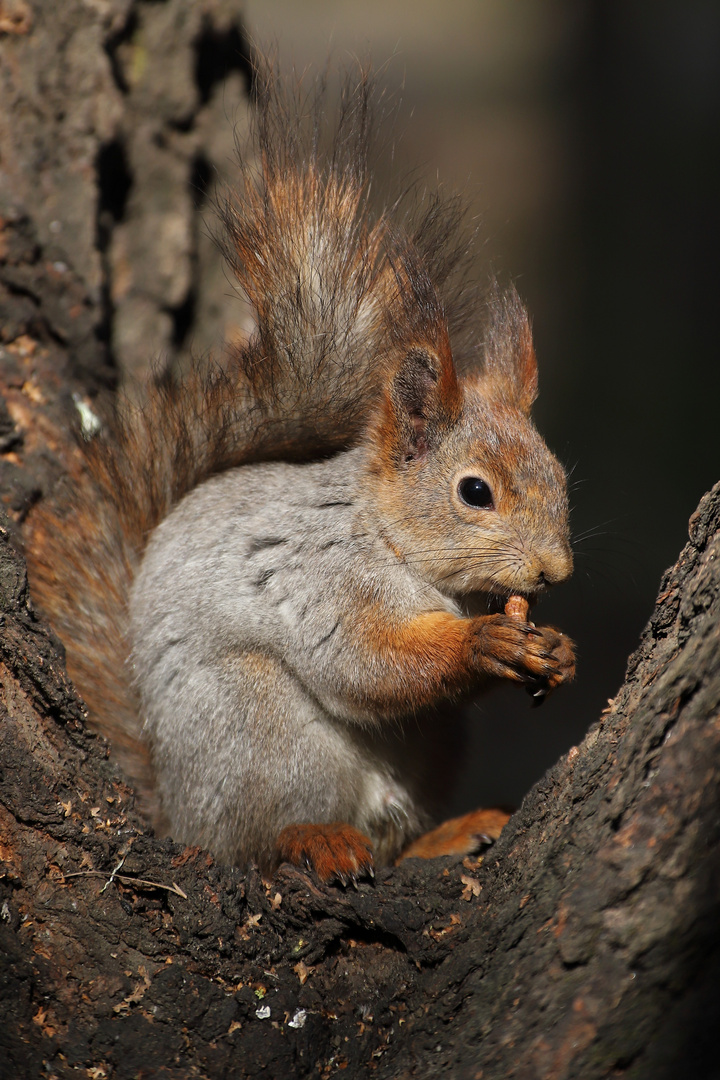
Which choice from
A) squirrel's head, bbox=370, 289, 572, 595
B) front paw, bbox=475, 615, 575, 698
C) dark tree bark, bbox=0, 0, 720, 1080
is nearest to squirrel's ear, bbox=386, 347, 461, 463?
squirrel's head, bbox=370, 289, 572, 595

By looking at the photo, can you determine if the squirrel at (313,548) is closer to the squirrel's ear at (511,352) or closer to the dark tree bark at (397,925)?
the squirrel's ear at (511,352)

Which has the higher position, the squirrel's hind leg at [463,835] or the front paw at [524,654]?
the front paw at [524,654]

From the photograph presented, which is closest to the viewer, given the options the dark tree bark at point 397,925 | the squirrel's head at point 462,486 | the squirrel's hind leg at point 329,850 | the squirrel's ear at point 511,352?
the dark tree bark at point 397,925

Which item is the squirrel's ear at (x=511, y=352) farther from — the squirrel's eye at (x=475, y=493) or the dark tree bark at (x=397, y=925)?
the dark tree bark at (x=397, y=925)

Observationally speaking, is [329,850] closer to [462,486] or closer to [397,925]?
[397,925]

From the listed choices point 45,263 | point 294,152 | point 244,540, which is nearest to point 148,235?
point 45,263

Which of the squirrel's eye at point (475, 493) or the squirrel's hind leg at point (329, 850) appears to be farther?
the squirrel's eye at point (475, 493)

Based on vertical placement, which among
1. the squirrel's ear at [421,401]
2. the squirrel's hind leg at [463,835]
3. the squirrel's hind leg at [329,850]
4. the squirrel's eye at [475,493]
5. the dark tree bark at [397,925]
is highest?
the squirrel's ear at [421,401]

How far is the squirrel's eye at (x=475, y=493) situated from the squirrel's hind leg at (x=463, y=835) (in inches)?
20.7

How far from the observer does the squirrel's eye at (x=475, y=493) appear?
1409 millimetres

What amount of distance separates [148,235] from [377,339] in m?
0.80

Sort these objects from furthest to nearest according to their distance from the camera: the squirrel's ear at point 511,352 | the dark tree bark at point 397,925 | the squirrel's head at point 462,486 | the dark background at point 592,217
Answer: the dark background at point 592,217, the squirrel's ear at point 511,352, the squirrel's head at point 462,486, the dark tree bark at point 397,925

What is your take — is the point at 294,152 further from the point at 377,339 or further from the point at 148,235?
the point at 148,235

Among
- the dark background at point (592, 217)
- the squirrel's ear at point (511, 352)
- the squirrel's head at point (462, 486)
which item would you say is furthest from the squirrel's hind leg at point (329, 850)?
the dark background at point (592, 217)
